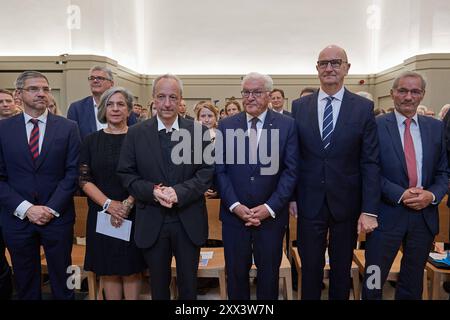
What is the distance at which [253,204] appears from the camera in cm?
227

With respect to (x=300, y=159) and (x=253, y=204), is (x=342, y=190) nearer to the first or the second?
(x=300, y=159)

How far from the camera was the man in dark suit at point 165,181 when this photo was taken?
83.5 inches

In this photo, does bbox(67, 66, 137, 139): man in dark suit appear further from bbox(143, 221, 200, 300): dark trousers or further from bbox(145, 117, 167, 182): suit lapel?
bbox(143, 221, 200, 300): dark trousers

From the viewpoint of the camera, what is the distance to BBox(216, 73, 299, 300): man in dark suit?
2244mm

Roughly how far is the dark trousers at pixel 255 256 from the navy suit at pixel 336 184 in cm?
21

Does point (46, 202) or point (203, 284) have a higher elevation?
point (46, 202)

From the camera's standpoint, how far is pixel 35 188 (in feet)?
7.57

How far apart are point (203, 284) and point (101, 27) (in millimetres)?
4322

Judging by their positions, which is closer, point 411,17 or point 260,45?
point 411,17

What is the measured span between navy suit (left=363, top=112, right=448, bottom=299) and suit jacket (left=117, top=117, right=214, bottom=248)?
3.60ft

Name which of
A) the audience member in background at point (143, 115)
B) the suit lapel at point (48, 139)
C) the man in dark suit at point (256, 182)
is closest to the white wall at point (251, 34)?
the audience member in background at point (143, 115)

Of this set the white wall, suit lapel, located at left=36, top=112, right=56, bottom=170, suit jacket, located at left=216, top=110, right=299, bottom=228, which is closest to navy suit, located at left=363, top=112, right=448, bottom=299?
suit jacket, located at left=216, top=110, right=299, bottom=228

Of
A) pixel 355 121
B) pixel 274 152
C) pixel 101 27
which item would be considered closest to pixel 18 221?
pixel 274 152

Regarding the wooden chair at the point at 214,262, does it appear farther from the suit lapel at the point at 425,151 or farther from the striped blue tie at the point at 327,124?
the suit lapel at the point at 425,151
